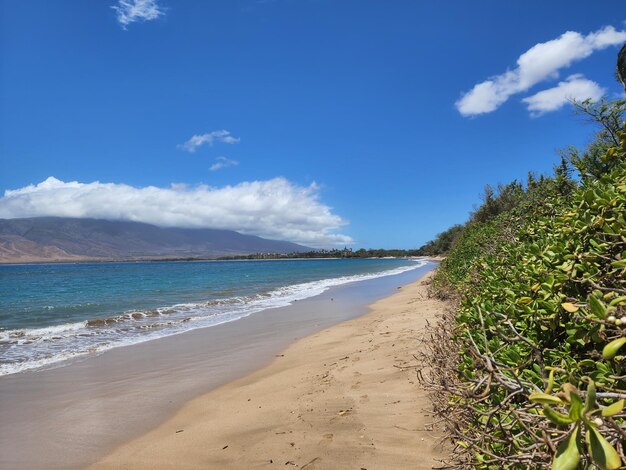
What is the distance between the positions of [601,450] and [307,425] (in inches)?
151

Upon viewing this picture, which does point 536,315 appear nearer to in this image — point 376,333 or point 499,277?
point 499,277

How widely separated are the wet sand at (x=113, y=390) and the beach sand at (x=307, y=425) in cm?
42

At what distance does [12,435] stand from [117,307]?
14089mm

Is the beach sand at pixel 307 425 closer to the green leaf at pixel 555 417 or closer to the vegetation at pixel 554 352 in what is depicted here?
the vegetation at pixel 554 352

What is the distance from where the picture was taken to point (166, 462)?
4.06 m

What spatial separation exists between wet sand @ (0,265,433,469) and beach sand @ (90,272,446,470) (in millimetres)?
415

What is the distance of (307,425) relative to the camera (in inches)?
171

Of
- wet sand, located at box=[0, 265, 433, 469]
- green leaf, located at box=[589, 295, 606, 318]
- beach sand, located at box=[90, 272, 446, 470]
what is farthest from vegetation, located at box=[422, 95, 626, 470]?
wet sand, located at box=[0, 265, 433, 469]

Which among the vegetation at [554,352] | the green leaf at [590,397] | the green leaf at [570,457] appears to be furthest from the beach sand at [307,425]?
the green leaf at [590,397]

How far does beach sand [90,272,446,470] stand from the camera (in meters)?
3.63

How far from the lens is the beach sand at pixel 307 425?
11.9 feet

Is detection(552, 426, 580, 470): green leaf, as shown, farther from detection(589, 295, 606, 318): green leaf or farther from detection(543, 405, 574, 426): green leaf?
detection(589, 295, 606, 318): green leaf

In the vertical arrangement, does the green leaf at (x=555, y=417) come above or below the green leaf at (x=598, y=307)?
below

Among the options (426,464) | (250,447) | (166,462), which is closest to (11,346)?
(166,462)
